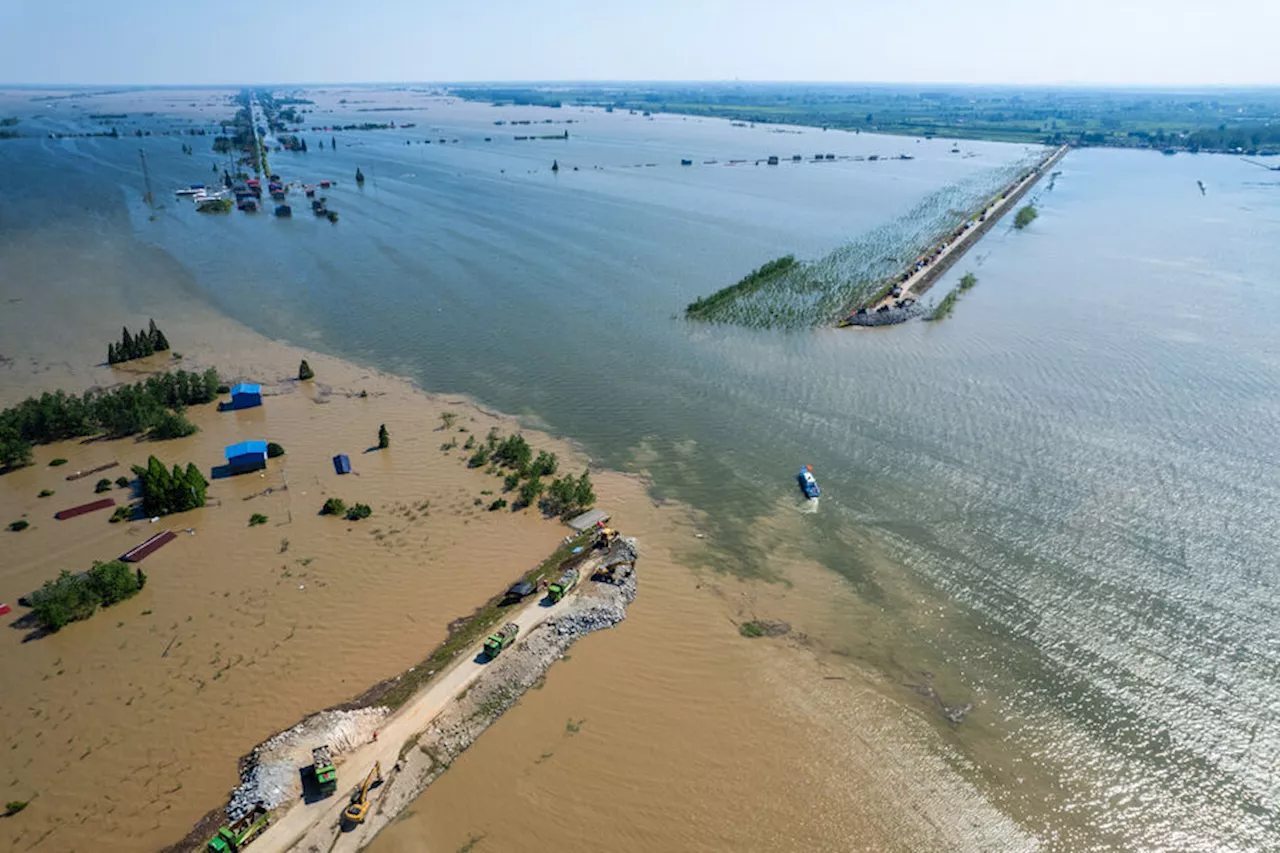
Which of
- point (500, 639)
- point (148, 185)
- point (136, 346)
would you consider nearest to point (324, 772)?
point (500, 639)

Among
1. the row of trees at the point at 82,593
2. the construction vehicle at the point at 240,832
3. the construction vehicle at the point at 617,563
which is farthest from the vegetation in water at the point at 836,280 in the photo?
the construction vehicle at the point at 240,832

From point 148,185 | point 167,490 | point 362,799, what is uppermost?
point 148,185

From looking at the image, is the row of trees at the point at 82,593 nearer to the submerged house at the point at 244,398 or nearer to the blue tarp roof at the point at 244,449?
the blue tarp roof at the point at 244,449

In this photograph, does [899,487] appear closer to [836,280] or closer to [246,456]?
[246,456]

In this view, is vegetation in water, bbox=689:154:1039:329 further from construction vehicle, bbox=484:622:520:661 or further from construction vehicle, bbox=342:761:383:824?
construction vehicle, bbox=342:761:383:824

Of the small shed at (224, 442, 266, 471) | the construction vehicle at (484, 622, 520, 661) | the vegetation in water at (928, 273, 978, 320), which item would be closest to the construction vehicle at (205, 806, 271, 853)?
the construction vehicle at (484, 622, 520, 661)

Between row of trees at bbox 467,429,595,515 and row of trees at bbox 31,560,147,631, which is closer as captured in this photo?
row of trees at bbox 31,560,147,631
